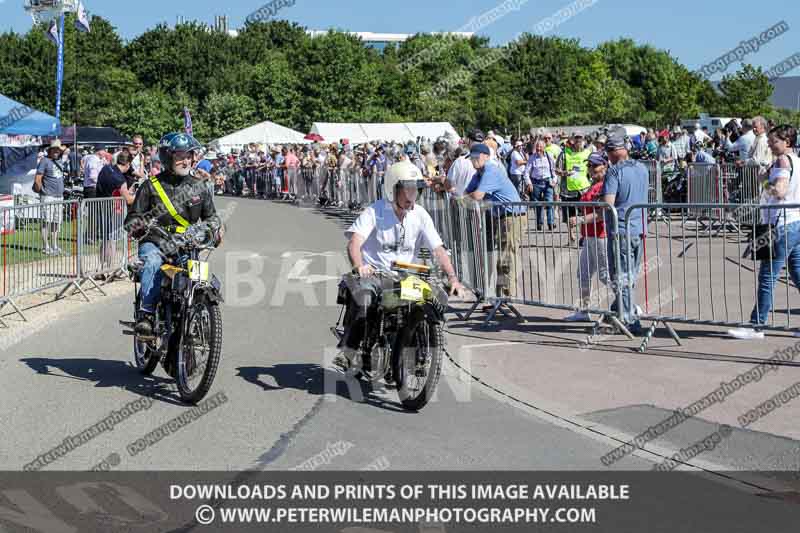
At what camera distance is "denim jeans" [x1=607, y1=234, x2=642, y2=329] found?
1041cm

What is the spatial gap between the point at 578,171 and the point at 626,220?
39.3 feet

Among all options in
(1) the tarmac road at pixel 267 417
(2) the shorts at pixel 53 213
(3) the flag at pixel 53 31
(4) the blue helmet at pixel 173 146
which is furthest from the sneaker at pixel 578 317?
(3) the flag at pixel 53 31

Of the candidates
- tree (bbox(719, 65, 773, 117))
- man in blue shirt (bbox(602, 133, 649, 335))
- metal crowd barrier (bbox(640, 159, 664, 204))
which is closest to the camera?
man in blue shirt (bbox(602, 133, 649, 335))

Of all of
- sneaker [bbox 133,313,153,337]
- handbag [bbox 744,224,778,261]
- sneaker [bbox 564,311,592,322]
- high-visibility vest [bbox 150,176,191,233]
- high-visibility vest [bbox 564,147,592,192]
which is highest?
high-visibility vest [bbox 564,147,592,192]

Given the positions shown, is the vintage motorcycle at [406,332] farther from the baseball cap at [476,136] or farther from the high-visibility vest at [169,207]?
the baseball cap at [476,136]

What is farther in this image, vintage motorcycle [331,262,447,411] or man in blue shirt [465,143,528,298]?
man in blue shirt [465,143,528,298]

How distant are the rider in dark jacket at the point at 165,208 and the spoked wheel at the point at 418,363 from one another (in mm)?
1890

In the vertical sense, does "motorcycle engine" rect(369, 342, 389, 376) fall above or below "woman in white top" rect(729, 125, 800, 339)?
below

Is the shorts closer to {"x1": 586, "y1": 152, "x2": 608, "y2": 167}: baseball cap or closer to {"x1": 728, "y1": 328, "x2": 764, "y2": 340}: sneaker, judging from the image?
{"x1": 586, "y1": 152, "x2": 608, "y2": 167}: baseball cap

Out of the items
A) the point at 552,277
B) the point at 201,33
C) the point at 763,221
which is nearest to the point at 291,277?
the point at 552,277

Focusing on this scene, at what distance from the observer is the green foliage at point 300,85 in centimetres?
8456

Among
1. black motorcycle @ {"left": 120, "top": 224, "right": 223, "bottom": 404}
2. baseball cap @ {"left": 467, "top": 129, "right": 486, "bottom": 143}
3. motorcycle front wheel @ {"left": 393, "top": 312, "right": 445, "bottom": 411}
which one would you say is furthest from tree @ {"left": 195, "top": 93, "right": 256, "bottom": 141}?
motorcycle front wheel @ {"left": 393, "top": 312, "right": 445, "bottom": 411}

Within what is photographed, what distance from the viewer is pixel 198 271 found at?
7.94 metres

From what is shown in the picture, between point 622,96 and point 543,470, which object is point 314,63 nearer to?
point 622,96
